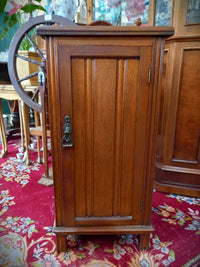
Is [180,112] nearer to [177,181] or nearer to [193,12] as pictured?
[177,181]

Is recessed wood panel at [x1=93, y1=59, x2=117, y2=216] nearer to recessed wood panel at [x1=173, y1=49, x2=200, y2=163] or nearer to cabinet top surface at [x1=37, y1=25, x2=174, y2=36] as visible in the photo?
cabinet top surface at [x1=37, y1=25, x2=174, y2=36]

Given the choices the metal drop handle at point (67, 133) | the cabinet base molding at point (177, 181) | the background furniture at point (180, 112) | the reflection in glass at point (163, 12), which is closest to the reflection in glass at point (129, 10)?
the reflection in glass at point (163, 12)

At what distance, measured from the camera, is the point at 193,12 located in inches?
57.3

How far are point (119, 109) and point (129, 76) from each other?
6.2 inches

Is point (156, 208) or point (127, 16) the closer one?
point (156, 208)

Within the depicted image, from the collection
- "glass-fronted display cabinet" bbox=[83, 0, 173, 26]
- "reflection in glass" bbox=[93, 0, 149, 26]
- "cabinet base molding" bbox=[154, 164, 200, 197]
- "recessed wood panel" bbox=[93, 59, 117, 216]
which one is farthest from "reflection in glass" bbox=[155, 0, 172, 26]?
"cabinet base molding" bbox=[154, 164, 200, 197]

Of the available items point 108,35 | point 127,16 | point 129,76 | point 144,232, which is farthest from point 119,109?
point 127,16

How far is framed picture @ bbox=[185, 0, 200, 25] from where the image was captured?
1.45 m

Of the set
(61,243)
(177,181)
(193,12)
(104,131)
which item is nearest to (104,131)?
(104,131)

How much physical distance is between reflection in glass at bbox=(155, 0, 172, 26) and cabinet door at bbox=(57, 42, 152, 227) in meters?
0.94

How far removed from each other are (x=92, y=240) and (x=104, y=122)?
0.75 metres

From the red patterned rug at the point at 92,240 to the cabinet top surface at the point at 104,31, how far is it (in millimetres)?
1124

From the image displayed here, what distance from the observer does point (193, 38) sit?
4.80 ft

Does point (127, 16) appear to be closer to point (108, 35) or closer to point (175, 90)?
point (175, 90)
